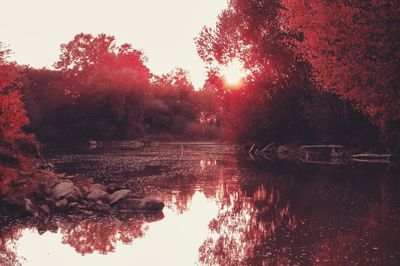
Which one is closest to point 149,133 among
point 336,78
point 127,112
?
point 127,112

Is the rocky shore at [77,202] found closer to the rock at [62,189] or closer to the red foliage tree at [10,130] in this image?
the rock at [62,189]

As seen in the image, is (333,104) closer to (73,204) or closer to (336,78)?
(336,78)

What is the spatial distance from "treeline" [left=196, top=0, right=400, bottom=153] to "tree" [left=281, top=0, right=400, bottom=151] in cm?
3

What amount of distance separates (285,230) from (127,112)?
63.5m

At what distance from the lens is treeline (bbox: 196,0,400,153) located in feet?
65.3

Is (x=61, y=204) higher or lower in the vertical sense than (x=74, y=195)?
lower

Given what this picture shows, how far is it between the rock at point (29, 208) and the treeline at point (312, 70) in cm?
1214

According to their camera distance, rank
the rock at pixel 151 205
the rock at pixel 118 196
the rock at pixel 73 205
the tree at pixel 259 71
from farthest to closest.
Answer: the tree at pixel 259 71, the rock at pixel 118 196, the rock at pixel 151 205, the rock at pixel 73 205

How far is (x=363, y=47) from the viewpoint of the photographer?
20.0m

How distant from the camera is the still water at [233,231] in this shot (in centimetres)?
1014

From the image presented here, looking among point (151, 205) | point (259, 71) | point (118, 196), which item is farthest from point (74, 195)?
point (259, 71)

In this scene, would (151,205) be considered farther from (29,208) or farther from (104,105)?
(104,105)

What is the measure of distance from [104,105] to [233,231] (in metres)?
62.6

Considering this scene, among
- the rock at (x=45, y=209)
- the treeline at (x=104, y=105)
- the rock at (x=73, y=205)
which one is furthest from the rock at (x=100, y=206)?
the treeline at (x=104, y=105)
